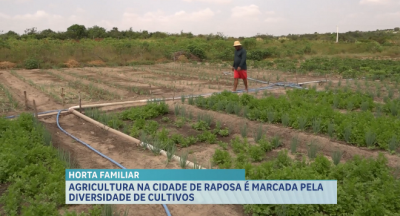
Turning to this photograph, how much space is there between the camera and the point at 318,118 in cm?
606

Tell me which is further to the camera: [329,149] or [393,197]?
[329,149]

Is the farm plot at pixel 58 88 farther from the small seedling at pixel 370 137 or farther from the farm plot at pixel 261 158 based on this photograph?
the small seedling at pixel 370 137

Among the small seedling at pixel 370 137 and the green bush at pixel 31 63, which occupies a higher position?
the green bush at pixel 31 63

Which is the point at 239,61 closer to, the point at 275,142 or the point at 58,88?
the point at 275,142

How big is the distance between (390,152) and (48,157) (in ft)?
16.7

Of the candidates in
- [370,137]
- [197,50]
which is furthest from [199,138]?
[197,50]

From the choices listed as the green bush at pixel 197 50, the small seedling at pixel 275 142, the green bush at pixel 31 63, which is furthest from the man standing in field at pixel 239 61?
the green bush at pixel 197 50

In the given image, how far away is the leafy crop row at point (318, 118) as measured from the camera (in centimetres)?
528

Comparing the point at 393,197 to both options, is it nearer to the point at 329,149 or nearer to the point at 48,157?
Result: the point at 329,149

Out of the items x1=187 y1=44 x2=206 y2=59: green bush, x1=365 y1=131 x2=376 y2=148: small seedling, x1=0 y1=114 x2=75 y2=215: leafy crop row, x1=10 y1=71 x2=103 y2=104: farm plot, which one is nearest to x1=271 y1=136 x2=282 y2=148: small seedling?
x1=365 y1=131 x2=376 y2=148: small seedling

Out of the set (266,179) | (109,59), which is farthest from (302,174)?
(109,59)

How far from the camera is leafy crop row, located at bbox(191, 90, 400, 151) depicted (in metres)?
5.28

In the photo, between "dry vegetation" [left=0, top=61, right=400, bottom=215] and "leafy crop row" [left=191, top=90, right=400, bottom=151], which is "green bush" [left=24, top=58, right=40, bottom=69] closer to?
"dry vegetation" [left=0, top=61, right=400, bottom=215]

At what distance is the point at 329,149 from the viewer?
529 centimetres
